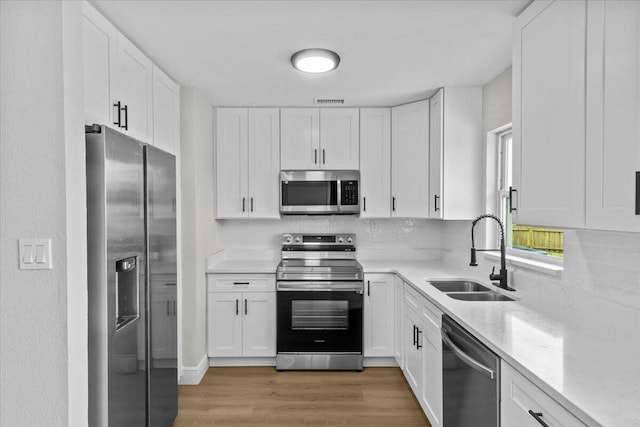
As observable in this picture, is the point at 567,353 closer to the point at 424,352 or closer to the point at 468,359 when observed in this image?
the point at 468,359

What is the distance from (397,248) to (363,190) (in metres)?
0.77

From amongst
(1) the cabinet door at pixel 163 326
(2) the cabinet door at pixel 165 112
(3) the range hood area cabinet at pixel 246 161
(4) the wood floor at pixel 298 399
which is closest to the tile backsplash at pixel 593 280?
(4) the wood floor at pixel 298 399

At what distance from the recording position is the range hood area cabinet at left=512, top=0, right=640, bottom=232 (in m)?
1.23

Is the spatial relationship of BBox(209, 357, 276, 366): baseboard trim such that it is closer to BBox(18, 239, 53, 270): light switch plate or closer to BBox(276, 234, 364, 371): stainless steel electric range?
BBox(276, 234, 364, 371): stainless steel electric range

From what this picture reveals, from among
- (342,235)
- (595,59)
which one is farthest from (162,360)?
(595,59)

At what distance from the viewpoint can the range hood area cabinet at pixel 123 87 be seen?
1.81 m

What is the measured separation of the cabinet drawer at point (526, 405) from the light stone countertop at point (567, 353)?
3 cm

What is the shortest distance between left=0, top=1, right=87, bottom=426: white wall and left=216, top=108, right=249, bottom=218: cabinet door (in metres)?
2.17

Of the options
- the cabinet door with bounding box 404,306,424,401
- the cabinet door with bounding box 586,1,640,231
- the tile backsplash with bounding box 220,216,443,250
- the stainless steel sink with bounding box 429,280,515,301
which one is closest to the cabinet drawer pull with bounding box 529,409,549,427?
the cabinet door with bounding box 586,1,640,231

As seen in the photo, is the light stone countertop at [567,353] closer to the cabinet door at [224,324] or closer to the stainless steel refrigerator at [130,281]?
the stainless steel refrigerator at [130,281]

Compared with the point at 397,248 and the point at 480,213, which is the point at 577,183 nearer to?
the point at 480,213

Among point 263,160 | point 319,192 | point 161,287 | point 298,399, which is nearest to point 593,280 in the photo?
point 298,399

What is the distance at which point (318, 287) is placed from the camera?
3.24m

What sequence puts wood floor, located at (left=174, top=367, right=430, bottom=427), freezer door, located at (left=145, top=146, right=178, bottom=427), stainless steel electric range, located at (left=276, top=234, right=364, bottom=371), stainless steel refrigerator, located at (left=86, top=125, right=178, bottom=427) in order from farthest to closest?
stainless steel electric range, located at (left=276, top=234, right=364, bottom=371)
wood floor, located at (left=174, top=367, right=430, bottom=427)
freezer door, located at (left=145, top=146, right=178, bottom=427)
stainless steel refrigerator, located at (left=86, top=125, right=178, bottom=427)
